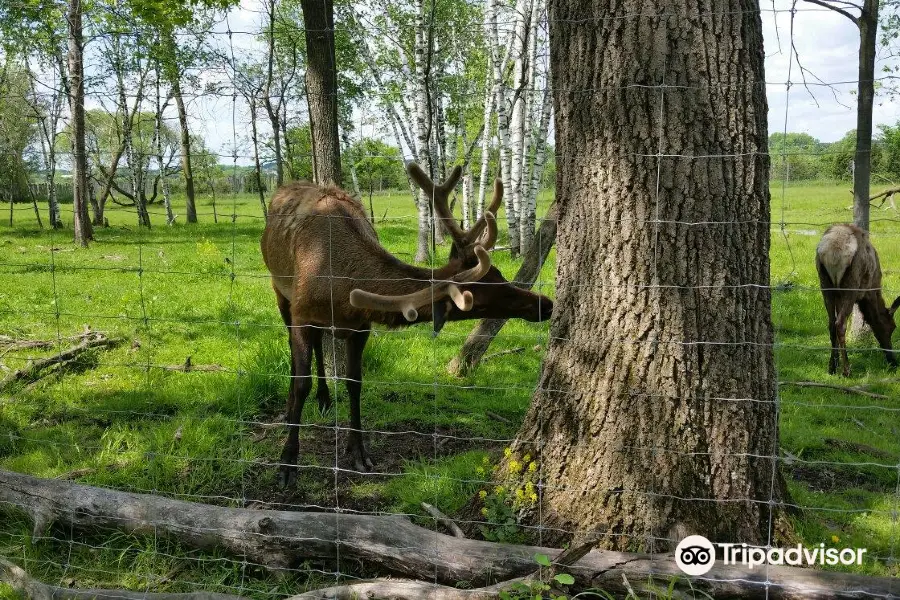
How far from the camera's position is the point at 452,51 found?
1558cm

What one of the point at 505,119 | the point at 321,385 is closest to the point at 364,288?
the point at 321,385

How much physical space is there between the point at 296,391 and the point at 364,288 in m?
0.90

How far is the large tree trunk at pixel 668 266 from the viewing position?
9.91 ft

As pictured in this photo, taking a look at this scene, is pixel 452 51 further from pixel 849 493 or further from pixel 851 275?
pixel 849 493

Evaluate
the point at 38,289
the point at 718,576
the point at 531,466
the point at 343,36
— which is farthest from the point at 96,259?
the point at 718,576

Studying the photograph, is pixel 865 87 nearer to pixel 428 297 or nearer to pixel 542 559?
pixel 428 297

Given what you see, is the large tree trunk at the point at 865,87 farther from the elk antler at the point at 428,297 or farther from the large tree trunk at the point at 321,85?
the large tree trunk at the point at 321,85

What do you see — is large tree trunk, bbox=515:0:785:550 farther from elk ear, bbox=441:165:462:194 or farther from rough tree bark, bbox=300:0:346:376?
rough tree bark, bbox=300:0:346:376

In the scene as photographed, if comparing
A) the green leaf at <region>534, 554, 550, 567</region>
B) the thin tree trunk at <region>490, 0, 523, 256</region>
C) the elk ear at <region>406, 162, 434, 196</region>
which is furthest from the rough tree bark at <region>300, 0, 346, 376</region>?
the thin tree trunk at <region>490, 0, 523, 256</region>

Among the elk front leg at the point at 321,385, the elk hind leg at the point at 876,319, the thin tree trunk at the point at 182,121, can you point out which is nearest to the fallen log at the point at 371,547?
the thin tree trunk at the point at 182,121

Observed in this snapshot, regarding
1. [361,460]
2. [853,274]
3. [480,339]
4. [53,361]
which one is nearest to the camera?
[361,460]

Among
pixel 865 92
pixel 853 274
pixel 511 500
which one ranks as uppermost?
pixel 865 92

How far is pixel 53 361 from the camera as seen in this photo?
637cm

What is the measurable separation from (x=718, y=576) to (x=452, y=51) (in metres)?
14.3
